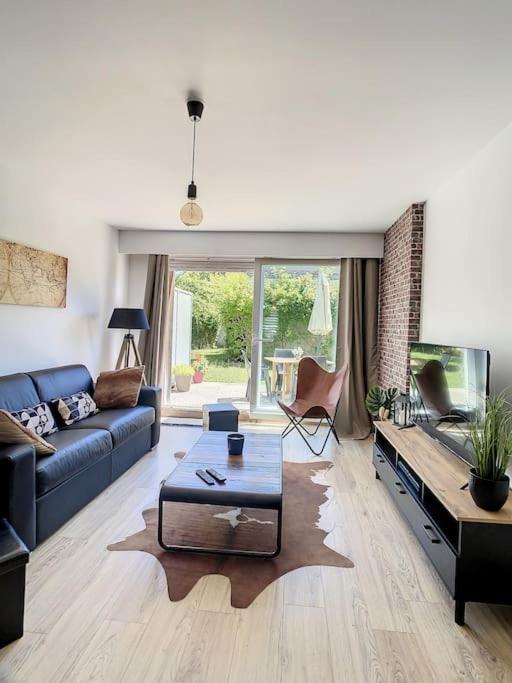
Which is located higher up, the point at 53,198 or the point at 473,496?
the point at 53,198

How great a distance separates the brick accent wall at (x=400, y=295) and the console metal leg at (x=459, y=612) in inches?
87.1

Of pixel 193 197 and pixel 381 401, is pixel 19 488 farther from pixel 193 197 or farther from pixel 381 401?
pixel 381 401

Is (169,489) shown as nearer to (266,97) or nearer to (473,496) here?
(473,496)

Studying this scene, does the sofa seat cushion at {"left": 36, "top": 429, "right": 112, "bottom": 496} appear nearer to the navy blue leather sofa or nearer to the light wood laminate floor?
the navy blue leather sofa

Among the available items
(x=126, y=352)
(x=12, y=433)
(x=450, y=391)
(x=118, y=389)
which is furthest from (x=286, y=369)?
(x=12, y=433)

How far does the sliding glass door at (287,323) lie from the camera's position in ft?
16.7

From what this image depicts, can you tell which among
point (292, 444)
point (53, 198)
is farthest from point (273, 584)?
point (53, 198)

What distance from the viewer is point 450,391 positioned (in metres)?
2.47

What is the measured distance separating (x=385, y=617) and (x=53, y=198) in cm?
407

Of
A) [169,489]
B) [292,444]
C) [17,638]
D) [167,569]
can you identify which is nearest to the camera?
[17,638]

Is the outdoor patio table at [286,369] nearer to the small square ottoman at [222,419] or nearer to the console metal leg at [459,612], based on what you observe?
the small square ottoman at [222,419]

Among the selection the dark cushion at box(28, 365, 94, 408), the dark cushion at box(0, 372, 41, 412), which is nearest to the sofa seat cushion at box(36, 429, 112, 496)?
the dark cushion at box(0, 372, 41, 412)

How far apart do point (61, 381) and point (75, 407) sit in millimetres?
341

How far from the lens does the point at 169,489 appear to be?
2182mm
